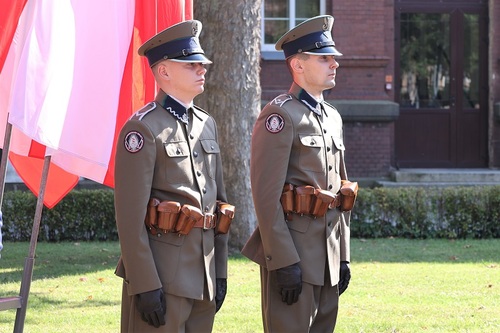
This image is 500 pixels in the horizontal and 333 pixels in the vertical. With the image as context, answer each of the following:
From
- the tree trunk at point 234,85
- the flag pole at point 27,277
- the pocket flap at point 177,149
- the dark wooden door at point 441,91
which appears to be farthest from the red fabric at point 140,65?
the dark wooden door at point 441,91

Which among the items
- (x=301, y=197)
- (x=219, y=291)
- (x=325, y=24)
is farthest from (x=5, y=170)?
(x=325, y=24)

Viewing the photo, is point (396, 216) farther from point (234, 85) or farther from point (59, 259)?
point (59, 259)

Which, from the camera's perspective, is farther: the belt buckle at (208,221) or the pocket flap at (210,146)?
the pocket flap at (210,146)

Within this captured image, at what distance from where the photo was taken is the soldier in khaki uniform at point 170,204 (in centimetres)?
486

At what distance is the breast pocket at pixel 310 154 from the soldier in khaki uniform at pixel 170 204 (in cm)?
60

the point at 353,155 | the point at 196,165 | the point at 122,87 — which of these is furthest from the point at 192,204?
the point at 353,155

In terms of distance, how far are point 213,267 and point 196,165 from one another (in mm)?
542

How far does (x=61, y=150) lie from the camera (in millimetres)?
5434

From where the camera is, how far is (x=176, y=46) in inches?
200

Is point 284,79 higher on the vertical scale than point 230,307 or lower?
higher

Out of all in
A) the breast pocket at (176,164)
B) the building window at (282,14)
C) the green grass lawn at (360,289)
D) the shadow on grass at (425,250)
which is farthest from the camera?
the building window at (282,14)

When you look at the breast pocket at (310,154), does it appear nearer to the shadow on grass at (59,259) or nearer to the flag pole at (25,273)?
the flag pole at (25,273)

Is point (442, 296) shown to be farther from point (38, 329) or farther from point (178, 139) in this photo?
point (178, 139)

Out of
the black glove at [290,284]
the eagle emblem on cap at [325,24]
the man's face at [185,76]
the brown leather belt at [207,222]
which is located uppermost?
the eagle emblem on cap at [325,24]
